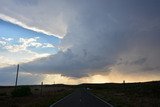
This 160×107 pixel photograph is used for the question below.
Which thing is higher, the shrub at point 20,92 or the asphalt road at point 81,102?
the shrub at point 20,92

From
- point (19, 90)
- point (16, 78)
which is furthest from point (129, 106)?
Result: point (16, 78)

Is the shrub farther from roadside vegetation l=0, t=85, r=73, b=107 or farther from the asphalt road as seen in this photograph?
the asphalt road

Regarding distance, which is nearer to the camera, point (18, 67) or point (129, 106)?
point (129, 106)

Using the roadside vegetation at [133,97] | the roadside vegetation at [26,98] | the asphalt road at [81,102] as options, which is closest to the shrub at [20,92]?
the roadside vegetation at [26,98]

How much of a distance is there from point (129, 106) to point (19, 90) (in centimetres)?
3106

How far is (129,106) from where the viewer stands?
29.1m

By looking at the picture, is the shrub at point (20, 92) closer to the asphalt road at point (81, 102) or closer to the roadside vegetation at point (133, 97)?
the asphalt road at point (81, 102)

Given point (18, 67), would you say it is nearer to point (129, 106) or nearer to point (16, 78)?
point (16, 78)

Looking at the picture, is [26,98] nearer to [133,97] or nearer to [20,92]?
[20,92]

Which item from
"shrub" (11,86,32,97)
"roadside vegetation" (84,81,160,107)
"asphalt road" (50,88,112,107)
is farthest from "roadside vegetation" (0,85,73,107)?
"roadside vegetation" (84,81,160,107)

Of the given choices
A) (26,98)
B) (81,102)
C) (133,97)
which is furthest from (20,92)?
(81,102)

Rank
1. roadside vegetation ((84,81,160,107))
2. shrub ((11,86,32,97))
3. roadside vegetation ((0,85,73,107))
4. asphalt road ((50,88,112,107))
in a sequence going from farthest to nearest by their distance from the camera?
shrub ((11,86,32,97)) < roadside vegetation ((84,81,160,107)) < roadside vegetation ((0,85,73,107)) < asphalt road ((50,88,112,107))

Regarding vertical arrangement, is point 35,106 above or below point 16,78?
below

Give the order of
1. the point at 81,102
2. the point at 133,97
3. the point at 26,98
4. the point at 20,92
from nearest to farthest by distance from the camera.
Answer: the point at 81,102, the point at 26,98, the point at 133,97, the point at 20,92
